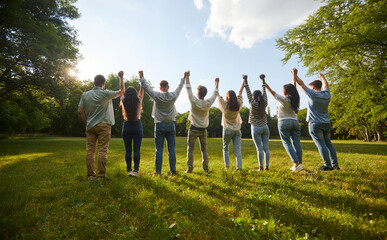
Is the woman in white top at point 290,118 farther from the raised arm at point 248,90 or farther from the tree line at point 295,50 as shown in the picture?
the tree line at point 295,50

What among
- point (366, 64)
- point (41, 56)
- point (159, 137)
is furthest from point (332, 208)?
point (41, 56)

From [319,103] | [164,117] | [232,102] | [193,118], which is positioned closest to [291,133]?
[319,103]

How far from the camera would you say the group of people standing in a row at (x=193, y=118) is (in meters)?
4.81

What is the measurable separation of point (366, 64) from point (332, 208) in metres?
16.6

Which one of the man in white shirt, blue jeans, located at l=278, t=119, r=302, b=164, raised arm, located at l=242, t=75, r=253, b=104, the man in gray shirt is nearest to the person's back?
the man in gray shirt

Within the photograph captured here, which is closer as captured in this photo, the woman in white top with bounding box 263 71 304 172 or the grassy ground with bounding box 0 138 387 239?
the grassy ground with bounding box 0 138 387 239

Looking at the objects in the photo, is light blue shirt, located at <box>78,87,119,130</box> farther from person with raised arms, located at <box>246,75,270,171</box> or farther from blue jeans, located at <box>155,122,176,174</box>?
person with raised arms, located at <box>246,75,270,171</box>

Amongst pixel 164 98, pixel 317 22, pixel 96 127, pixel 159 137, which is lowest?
pixel 159 137

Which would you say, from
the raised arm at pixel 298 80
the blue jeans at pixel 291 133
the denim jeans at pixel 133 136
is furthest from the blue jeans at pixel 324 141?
the denim jeans at pixel 133 136

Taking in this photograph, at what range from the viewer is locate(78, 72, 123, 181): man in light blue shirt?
4.70m

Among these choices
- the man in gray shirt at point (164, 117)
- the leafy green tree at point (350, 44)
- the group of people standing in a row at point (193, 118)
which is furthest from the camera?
the leafy green tree at point (350, 44)

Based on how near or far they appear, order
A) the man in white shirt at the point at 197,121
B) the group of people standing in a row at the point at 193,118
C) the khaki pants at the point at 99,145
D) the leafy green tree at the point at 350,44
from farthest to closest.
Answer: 1. the leafy green tree at the point at 350,44
2. the man in white shirt at the point at 197,121
3. the group of people standing in a row at the point at 193,118
4. the khaki pants at the point at 99,145

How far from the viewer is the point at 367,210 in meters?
2.63

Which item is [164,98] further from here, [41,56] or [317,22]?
[41,56]
